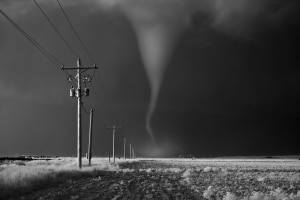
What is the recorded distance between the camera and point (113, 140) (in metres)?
84.4

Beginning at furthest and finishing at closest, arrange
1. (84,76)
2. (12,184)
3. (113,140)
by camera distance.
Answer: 1. (113,140)
2. (84,76)
3. (12,184)

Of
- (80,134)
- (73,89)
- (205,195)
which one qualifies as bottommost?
(205,195)

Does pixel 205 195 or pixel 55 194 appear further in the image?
pixel 205 195

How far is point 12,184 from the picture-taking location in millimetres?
15656

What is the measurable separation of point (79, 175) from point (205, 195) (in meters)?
13.1

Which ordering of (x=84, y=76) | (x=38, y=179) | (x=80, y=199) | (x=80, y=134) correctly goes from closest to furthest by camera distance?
(x=80, y=199)
(x=38, y=179)
(x=80, y=134)
(x=84, y=76)

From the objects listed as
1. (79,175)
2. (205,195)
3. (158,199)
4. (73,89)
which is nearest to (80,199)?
(158,199)

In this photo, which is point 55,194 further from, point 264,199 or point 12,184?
point 264,199

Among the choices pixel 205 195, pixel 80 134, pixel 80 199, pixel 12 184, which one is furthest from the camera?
pixel 80 134

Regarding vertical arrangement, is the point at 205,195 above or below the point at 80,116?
below

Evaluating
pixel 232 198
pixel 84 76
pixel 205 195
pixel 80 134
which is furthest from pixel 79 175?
pixel 232 198

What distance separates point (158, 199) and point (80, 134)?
17.4 meters

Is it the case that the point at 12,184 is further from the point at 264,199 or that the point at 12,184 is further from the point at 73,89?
the point at 73,89

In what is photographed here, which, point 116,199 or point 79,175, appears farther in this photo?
point 79,175
